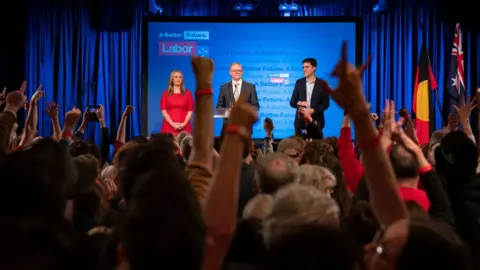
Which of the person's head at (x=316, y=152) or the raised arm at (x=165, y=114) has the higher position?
the raised arm at (x=165, y=114)

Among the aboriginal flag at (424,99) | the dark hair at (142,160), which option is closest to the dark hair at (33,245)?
the dark hair at (142,160)

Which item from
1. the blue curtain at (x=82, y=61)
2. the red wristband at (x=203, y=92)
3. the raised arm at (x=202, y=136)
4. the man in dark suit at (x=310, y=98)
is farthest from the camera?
the blue curtain at (x=82, y=61)

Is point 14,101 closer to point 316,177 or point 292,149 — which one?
point 316,177

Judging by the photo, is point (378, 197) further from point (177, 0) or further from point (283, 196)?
point (177, 0)

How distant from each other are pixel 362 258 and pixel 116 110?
32.0 ft

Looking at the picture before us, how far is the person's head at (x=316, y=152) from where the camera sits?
11.9ft

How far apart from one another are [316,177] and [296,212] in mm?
1277

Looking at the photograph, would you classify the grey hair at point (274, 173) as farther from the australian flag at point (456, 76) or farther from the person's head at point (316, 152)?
the australian flag at point (456, 76)

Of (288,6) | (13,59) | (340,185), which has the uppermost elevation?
(288,6)

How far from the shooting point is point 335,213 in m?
1.63

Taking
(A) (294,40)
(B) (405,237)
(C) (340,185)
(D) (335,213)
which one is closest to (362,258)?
(B) (405,237)

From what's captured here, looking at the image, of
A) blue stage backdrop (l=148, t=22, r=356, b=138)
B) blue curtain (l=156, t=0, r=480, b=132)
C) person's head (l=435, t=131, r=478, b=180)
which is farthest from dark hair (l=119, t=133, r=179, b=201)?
blue curtain (l=156, t=0, r=480, b=132)

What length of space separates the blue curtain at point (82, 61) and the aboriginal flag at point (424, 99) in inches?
176

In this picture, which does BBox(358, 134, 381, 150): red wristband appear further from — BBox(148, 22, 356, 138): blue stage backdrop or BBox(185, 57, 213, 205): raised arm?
BBox(148, 22, 356, 138): blue stage backdrop
